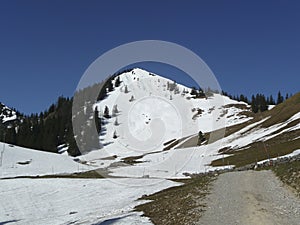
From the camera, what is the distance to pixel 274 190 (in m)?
24.4

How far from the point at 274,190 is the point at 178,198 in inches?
266

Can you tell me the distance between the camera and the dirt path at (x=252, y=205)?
16828 millimetres

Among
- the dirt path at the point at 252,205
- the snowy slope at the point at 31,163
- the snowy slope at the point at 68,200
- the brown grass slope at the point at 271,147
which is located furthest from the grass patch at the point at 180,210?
the snowy slope at the point at 31,163

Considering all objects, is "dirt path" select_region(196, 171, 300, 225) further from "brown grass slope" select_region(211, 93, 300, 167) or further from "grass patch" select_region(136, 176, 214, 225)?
"brown grass slope" select_region(211, 93, 300, 167)

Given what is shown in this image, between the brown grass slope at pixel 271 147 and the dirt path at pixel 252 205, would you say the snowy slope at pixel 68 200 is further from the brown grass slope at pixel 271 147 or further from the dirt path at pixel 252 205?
the brown grass slope at pixel 271 147

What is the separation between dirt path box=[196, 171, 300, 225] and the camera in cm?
1683

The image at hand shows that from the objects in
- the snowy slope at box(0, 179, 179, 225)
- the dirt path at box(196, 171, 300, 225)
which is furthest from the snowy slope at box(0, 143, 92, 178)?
the dirt path at box(196, 171, 300, 225)

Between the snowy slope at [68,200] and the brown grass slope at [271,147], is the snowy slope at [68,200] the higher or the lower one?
the lower one

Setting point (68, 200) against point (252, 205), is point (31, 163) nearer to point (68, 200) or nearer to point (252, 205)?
point (68, 200)

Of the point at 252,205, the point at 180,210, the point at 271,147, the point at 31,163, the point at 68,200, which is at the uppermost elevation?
the point at 271,147

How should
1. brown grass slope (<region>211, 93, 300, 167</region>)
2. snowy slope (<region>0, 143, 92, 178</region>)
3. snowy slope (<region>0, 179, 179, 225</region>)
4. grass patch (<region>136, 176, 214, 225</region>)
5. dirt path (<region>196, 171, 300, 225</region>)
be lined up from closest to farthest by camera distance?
dirt path (<region>196, 171, 300, 225</region>)
grass patch (<region>136, 176, 214, 225</region>)
snowy slope (<region>0, 179, 179, 225</region>)
brown grass slope (<region>211, 93, 300, 167</region>)
snowy slope (<region>0, 143, 92, 178</region>)

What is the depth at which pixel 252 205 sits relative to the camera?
19.8 metres

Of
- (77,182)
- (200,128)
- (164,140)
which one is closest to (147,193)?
(77,182)

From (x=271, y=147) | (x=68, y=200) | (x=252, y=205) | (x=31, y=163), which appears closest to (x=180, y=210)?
(x=252, y=205)
